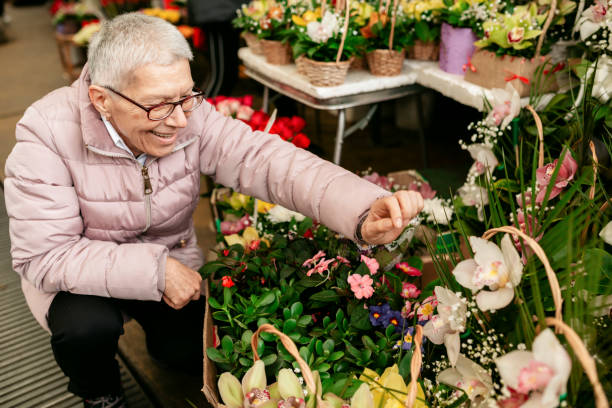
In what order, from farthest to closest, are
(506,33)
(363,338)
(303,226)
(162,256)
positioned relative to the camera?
(506,33), (303,226), (162,256), (363,338)

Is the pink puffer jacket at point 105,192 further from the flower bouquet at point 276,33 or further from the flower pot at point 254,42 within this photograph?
the flower pot at point 254,42

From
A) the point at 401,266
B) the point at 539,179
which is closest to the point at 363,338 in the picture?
the point at 401,266

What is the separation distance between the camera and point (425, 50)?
7.18 ft

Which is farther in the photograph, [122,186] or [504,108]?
[504,108]

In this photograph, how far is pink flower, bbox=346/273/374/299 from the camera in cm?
114

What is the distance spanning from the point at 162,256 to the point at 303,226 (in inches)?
15.6

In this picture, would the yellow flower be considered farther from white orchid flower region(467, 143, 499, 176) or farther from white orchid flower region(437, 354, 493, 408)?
white orchid flower region(437, 354, 493, 408)

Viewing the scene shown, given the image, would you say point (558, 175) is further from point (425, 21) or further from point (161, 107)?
point (425, 21)

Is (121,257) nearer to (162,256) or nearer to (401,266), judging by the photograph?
(162,256)

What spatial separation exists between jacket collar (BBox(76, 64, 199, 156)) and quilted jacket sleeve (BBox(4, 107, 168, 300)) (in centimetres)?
10

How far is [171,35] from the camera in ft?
4.00

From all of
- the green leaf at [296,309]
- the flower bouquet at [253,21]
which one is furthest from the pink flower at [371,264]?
the flower bouquet at [253,21]

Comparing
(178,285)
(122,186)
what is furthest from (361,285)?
(122,186)

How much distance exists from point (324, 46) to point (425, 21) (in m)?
0.47
